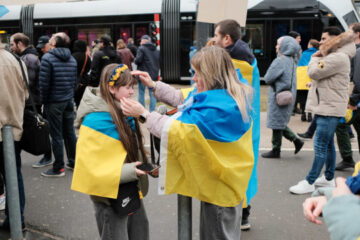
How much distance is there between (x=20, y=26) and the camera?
16.2m

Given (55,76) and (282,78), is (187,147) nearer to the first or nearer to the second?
(55,76)

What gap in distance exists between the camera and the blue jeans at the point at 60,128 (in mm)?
5047

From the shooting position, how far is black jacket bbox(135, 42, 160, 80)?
9695mm

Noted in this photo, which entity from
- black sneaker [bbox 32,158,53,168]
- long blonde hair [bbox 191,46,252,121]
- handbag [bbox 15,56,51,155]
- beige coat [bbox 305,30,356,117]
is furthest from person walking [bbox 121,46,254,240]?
black sneaker [bbox 32,158,53,168]

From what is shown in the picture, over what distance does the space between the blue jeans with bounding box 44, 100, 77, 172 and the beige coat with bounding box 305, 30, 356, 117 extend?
301 centimetres

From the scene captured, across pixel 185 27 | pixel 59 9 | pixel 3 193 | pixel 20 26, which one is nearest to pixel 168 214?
pixel 3 193

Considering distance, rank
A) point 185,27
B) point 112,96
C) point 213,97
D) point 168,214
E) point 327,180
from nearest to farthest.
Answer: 1. point 213,97
2. point 112,96
3. point 168,214
4. point 327,180
5. point 185,27

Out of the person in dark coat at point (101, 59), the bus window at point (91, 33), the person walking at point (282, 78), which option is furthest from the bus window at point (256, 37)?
the person walking at point (282, 78)

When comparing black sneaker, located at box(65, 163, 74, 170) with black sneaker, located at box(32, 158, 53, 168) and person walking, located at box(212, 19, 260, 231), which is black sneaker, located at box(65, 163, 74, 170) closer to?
black sneaker, located at box(32, 158, 53, 168)

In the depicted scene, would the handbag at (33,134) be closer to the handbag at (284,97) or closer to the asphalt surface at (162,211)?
the asphalt surface at (162,211)

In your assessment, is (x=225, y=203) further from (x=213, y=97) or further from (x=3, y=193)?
(x=3, y=193)

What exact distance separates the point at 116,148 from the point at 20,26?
15.7 meters

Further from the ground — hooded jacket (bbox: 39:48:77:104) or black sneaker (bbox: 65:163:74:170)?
hooded jacket (bbox: 39:48:77:104)

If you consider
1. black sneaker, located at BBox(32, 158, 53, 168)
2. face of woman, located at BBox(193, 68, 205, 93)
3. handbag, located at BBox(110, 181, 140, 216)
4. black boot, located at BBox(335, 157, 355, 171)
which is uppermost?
face of woman, located at BBox(193, 68, 205, 93)
